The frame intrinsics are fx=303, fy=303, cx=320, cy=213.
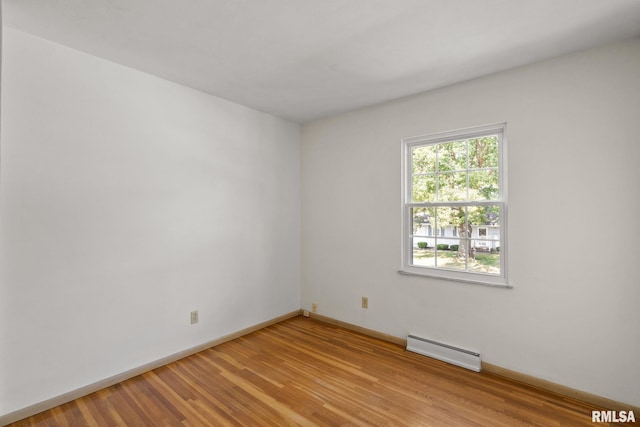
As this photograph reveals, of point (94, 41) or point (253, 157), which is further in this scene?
point (253, 157)

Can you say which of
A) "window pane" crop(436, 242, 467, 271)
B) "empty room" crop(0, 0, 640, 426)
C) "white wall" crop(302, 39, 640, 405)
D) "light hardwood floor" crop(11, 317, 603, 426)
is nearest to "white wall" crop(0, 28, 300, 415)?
"empty room" crop(0, 0, 640, 426)

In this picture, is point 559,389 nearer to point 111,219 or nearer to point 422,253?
point 422,253

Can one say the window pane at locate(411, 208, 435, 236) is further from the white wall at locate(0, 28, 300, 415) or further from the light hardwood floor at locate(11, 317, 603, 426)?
the white wall at locate(0, 28, 300, 415)

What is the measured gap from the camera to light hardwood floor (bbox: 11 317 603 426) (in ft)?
6.65

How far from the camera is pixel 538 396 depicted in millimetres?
2283

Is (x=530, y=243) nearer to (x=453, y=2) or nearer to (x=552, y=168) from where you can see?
(x=552, y=168)

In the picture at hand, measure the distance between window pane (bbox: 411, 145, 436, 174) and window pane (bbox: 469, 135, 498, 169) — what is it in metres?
0.36

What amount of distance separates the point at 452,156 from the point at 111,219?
308cm

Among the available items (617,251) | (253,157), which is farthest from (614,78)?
(253,157)

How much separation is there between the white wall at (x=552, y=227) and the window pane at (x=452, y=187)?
1.34 feet

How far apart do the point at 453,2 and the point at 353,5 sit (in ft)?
1.89

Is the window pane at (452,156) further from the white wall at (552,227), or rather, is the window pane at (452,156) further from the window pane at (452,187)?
the white wall at (552,227)

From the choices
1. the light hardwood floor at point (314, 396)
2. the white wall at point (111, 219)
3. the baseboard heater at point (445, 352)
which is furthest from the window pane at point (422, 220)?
the white wall at point (111, 219)

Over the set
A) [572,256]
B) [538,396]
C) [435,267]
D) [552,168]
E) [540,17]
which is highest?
[540,17]
